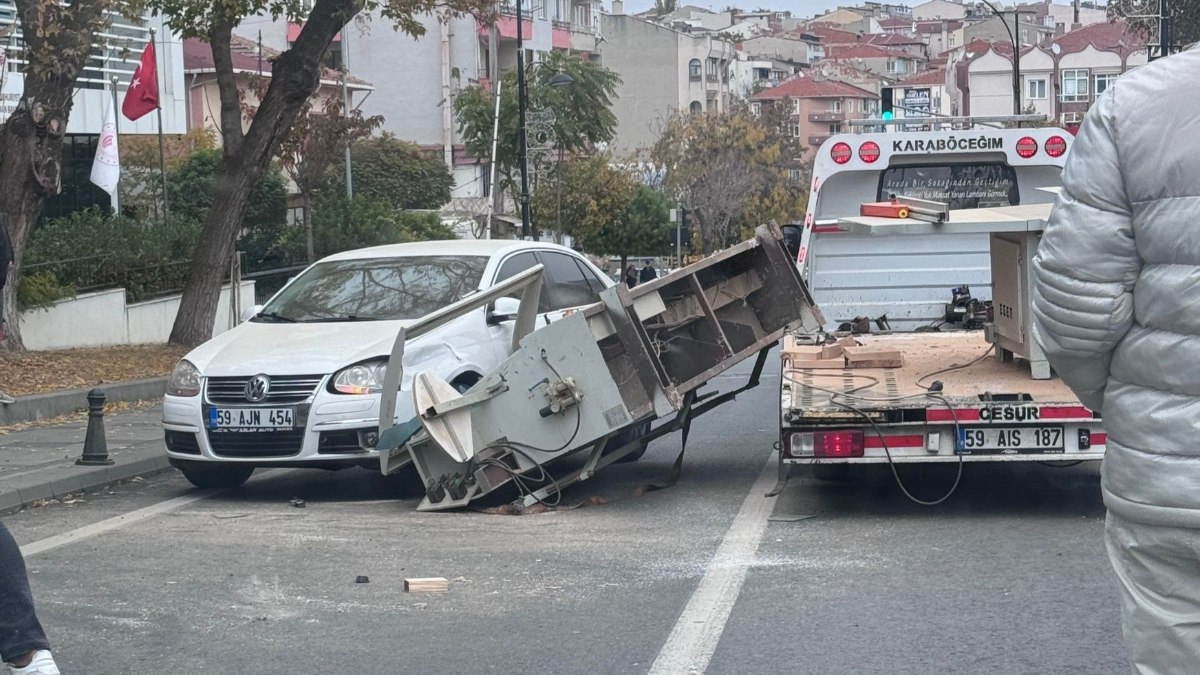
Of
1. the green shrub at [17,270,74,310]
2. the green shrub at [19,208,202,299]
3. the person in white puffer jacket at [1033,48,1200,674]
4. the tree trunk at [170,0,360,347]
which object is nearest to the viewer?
the person in white puffer jacket at [1033,48,1200,674]

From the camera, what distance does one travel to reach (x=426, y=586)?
719cm

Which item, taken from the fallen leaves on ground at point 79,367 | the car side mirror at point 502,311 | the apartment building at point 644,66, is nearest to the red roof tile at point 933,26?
the apartment building at point 644,66

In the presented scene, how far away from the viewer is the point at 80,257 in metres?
21.5

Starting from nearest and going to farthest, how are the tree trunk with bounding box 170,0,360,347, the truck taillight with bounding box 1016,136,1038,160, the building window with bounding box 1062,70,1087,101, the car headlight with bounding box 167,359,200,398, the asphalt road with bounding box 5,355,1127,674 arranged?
1. the asphalt road with bounding box 5,355,1127,674
2. the car headlight with bounding box 167,359,200,398
3. the truck taillight with bounding box 1016,136,1038,160
4. the tree trunk with bounding box 170,0,360,347
5. the building window with bounding box 1062,70,1087,101

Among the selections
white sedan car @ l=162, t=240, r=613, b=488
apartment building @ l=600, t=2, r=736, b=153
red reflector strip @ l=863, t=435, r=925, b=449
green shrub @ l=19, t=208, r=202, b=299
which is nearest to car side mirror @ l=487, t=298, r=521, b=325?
white sedan car @ l=162, t=240, r=613, b=488

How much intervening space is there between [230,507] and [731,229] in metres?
62.4

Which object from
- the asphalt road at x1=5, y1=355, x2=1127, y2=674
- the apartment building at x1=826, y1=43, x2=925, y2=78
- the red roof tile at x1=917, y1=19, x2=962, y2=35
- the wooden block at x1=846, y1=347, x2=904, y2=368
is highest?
the red roof tile at x1=917, y1=19, x2=962, y2=35

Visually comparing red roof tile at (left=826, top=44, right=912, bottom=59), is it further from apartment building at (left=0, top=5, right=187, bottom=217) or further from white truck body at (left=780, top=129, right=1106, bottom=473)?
white truck body at (left=780, top=129, right=1106, bottom=473)

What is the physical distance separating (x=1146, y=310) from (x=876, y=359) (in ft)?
23.0

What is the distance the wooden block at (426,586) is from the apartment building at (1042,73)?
8127cm

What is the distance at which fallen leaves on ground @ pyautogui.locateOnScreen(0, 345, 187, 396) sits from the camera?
1580 cm

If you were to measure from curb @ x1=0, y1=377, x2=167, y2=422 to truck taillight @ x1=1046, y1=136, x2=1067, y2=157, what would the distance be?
757cm

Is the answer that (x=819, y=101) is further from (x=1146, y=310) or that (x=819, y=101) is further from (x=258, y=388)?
(x=1146, y=310)

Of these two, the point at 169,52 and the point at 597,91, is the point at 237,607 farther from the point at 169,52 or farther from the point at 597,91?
the point at 597,91
